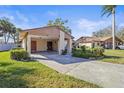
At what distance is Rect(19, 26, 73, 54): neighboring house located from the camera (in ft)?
57.6

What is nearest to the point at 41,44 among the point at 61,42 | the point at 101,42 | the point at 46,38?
the point at 46,38

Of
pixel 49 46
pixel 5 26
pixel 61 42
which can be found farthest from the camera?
pixel 5 26

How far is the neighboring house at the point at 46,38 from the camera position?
17562 millimetres

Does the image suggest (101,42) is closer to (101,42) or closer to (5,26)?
(101,42)

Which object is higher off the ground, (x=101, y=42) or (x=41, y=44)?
(x=101, y=42)

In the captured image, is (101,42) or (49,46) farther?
(101,42)

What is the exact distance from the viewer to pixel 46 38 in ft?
73.5

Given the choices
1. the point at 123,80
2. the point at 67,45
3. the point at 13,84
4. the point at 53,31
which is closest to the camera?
the point at 13,84
